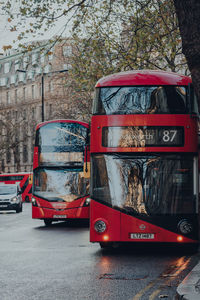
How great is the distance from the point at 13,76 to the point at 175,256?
88364 millimetres

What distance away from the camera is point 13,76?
98.4m

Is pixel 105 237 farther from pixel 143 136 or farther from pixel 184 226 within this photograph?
pixel 143 136

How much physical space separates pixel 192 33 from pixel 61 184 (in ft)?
45.0

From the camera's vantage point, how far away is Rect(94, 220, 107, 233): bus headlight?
12.4 m

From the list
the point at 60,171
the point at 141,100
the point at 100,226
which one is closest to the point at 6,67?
the point at 60,171

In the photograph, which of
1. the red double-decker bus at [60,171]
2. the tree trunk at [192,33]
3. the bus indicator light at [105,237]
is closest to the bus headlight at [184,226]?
the bus indicator light at [105,237]

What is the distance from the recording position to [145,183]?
12.3 m

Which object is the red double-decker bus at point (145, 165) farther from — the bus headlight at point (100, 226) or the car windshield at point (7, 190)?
the car windshield at point (7, 190)

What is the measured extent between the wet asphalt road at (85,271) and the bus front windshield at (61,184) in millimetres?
5610

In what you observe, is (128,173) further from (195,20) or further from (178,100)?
(195,20)

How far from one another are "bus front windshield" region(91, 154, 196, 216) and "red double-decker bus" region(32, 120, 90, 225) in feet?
27.6

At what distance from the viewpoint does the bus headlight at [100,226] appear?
12.4 m

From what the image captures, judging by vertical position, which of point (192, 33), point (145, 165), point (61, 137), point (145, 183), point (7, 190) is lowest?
point (7, 190)

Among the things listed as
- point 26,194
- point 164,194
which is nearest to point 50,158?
point 164,194
